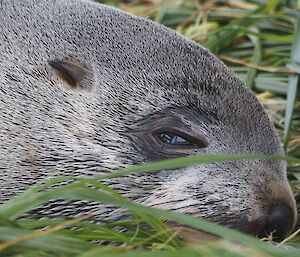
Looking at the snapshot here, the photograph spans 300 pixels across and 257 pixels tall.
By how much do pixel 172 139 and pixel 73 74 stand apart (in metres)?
0.55

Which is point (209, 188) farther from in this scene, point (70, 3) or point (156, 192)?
point (70, 3)

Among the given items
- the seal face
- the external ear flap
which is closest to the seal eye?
the seal face

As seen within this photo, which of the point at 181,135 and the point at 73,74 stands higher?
the point at 73,74

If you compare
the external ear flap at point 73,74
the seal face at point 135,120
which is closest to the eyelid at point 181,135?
the seal face at point 135,120

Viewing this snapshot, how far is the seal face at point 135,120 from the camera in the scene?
12.5 ft

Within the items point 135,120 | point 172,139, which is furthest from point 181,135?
point 135,120

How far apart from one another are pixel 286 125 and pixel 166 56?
1.35 meters

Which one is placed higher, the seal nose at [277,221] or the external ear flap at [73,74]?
the external ear flap at [73,74]

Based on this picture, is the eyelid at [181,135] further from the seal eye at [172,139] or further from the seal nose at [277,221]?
the seal nose at [277,221]

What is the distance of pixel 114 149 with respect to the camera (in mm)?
3967

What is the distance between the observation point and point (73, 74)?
422 centimetres

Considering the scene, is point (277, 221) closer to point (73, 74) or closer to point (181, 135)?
point (181, 135)

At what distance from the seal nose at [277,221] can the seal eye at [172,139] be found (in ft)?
1.58

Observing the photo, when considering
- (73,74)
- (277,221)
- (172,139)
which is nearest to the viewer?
(277,221)
